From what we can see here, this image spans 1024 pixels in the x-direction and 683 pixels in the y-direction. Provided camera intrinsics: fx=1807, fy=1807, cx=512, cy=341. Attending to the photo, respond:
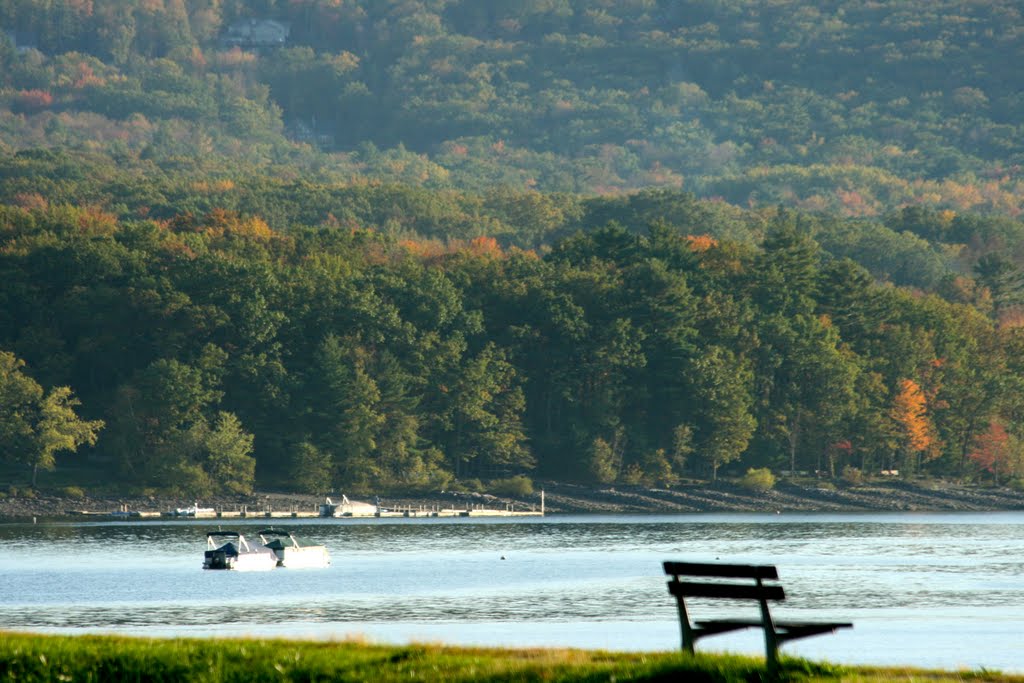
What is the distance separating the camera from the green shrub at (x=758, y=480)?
475 ft

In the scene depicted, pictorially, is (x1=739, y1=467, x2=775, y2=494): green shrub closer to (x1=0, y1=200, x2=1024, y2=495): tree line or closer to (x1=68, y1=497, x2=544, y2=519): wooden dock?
(x1=0, y1=200, x2=1024, y2=495): tree line

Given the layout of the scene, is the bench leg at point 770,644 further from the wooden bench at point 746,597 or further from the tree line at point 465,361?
the tree line at point 465,361

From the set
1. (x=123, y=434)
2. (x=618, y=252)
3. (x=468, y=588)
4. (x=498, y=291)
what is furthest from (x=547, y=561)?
(x=618, y=252)

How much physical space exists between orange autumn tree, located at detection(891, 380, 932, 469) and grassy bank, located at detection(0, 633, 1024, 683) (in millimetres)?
130597

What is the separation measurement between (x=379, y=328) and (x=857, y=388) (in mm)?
41039

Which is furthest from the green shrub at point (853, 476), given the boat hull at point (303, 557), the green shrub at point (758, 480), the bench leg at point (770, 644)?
the bench leg at point (770, 644)

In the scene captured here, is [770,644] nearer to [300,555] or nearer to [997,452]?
[300,555]

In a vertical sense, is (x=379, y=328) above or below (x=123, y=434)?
above

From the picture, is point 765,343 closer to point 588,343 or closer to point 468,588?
point 588,343

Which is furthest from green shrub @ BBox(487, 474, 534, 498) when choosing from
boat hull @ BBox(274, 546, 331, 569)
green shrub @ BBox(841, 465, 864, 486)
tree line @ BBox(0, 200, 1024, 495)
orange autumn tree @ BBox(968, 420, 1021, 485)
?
boat hull @ BBox(274, 546, 331, 569)

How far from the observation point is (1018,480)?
15550cm

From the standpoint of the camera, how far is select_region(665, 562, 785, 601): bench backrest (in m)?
21.2

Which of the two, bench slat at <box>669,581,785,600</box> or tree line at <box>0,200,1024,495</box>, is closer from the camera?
bench slat at <box>669,581,785,600</box>

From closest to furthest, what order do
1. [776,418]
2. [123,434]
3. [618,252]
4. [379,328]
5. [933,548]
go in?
[933,548], [123,434], [379,328], [776,418], [618,252]
